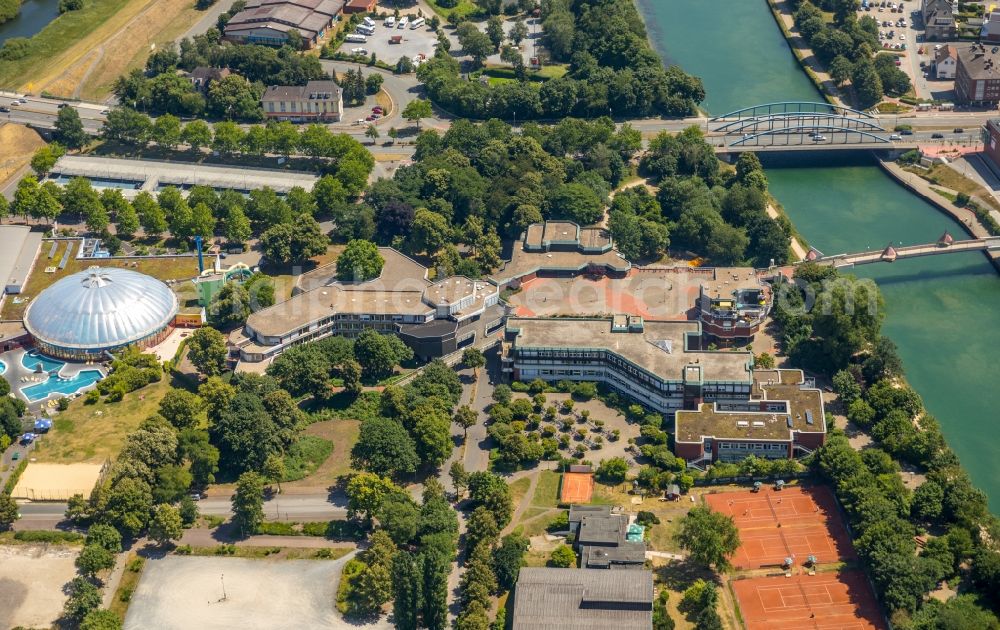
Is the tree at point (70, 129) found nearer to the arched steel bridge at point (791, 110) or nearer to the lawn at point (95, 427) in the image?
the lawn at point (95, 427)

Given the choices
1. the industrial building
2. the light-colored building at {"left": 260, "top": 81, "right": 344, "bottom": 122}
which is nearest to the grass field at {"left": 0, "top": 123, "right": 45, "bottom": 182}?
the industrial building

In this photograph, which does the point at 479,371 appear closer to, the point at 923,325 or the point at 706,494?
the point at 706,494

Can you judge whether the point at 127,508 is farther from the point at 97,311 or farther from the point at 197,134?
the point at 197,134

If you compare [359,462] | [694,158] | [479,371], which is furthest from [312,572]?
[694,158]

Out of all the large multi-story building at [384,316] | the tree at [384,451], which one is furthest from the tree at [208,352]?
the tree at [384,451]

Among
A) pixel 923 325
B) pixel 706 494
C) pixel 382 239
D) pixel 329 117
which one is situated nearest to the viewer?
pixel 706 494
